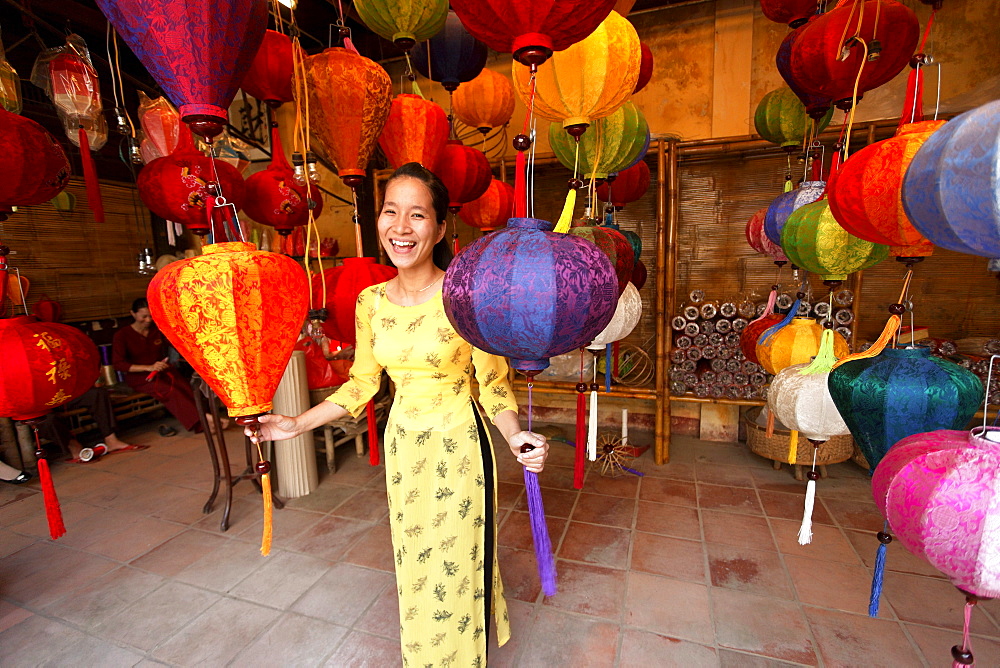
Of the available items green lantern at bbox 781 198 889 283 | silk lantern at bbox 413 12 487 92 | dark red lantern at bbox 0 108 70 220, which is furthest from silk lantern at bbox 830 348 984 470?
dark red lantern at bbox 0 108 70 220

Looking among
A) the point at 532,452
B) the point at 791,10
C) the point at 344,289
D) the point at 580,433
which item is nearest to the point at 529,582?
the point at 580,433

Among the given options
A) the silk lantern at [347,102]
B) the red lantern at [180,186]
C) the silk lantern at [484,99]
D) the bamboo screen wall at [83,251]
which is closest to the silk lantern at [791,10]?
the silk lantern at [484,99]

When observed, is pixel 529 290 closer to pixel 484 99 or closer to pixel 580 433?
pixel 580 433

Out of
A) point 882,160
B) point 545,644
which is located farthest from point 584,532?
point 882,160

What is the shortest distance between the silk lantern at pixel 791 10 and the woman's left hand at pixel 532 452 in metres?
1.53

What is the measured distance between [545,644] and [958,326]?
3.66 meters

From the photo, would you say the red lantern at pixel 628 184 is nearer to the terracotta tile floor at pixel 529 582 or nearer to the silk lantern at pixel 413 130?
the silk lantern at pixel 413 130

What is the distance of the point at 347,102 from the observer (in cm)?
125

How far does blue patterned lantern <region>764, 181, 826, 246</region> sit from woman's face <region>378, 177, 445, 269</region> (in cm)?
121

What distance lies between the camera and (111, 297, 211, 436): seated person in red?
12.8 feet

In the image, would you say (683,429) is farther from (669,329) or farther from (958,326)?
(958,326)

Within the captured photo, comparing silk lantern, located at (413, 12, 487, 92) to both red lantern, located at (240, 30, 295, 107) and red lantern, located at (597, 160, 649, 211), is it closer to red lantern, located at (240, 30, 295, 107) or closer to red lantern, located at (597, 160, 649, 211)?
red lantern, located at (240, 30, 295, 107)

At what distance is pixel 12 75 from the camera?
134 centimetres

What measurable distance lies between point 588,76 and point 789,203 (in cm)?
93
